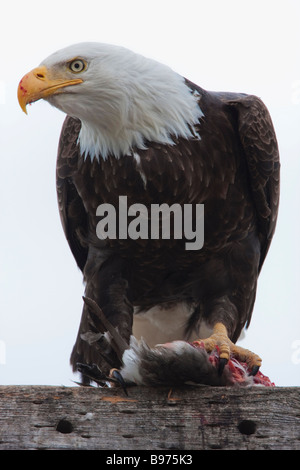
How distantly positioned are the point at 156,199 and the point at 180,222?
22 cm

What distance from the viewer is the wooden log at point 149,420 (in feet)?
8.67

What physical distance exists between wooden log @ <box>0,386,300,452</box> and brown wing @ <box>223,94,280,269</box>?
6.46 ft

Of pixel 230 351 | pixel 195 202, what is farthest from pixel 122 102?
pixel 230 351

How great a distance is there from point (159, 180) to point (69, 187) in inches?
30.7

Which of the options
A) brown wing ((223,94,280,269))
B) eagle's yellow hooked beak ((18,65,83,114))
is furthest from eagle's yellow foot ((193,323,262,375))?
eagle's yellow hooked beak ((18,65,83,114))

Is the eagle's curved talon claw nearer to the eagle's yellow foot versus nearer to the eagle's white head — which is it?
the eagle's yellow foot

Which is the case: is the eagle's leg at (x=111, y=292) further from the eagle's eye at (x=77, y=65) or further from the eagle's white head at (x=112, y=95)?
the eagle's eye at (x=77, y=65)

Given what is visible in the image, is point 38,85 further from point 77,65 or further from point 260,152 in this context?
point 260,152

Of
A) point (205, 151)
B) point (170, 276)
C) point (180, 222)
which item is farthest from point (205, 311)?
point (205, 151)

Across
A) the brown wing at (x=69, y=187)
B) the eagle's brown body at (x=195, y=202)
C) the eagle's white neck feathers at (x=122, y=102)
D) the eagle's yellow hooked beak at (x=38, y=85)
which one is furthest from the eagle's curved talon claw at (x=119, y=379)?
the brown wing at (x=69, y=187)

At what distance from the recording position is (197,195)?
4250 millimetres

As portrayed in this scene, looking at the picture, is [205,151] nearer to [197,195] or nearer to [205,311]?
[197,195]

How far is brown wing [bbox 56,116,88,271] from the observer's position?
4574mm

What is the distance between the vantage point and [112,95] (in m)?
4.10
